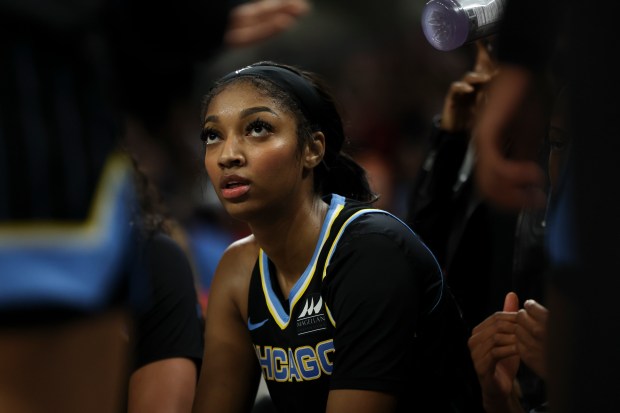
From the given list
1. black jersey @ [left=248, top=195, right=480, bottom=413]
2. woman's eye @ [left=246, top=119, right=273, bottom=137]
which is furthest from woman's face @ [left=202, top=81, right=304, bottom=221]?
black jersey @ [left=248, top=195, right=480, bottom=413]

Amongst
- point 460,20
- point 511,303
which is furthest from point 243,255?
point 460,20

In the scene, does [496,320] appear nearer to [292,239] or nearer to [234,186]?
[292,239]

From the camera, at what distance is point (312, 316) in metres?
2.13

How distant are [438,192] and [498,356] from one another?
709mm

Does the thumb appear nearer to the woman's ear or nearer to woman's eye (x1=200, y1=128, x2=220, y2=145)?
the woman's ear

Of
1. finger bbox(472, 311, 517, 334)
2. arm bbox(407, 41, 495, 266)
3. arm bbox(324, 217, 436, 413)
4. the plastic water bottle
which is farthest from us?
arm bbox(407, 41, 495, 266)

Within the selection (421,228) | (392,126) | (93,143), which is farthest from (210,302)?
(392,126)

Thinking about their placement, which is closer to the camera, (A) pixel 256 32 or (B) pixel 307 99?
(A) pixel 256 32

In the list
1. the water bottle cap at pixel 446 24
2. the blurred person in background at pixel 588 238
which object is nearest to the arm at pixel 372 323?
the water bottle cap at pixel 446 24

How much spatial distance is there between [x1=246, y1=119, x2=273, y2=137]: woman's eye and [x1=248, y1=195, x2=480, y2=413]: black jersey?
282 millimetres

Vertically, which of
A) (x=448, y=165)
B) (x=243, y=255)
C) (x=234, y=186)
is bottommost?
(x=243, y=255)

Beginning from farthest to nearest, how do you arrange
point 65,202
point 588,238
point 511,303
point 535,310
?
point 511,303 → point 535,310 → point 588,238 → point 65,202

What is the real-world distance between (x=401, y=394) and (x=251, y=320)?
46 centimetres

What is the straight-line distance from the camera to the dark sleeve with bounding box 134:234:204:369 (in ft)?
8.09
